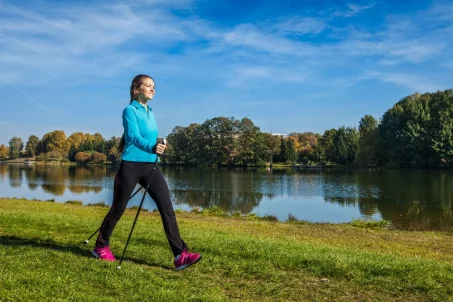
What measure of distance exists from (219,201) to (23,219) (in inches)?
827

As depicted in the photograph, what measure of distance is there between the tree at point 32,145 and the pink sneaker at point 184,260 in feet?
546

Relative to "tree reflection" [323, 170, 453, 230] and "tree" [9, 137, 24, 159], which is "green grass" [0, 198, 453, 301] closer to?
"tree reflection" [323, 170, 453, 230]

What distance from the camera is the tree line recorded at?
233 ft

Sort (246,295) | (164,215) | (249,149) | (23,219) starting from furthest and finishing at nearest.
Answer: (249,149)
(23,219)
(164,215)
(246,295)

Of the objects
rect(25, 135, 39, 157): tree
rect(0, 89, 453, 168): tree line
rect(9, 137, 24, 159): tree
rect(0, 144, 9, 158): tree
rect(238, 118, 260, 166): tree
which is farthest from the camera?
rect(0, 144, 9, 158): tree

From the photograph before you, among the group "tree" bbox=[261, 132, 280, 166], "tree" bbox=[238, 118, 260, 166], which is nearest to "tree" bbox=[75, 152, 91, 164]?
"tree" bbox=[238, 118, 260, 166]

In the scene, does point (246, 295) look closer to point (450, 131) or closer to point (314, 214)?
point (314, 214)

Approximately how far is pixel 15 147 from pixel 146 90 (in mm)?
202020

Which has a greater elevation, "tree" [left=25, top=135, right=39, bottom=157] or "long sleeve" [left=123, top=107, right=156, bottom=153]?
"tree" [left=25, top=135, right=39, bottom=157]

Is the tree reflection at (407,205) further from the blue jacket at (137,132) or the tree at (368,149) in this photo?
the tree at (368,149)

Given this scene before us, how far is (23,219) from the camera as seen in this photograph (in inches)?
362

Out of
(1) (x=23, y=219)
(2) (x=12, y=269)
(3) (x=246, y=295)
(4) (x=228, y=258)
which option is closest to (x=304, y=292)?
(3) (x=246, y=295)

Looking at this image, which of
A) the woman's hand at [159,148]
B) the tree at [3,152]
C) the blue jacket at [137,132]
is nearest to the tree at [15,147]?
the tree at [3,152]

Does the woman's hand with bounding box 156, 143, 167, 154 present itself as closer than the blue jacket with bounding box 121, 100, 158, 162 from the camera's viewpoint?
Yes
